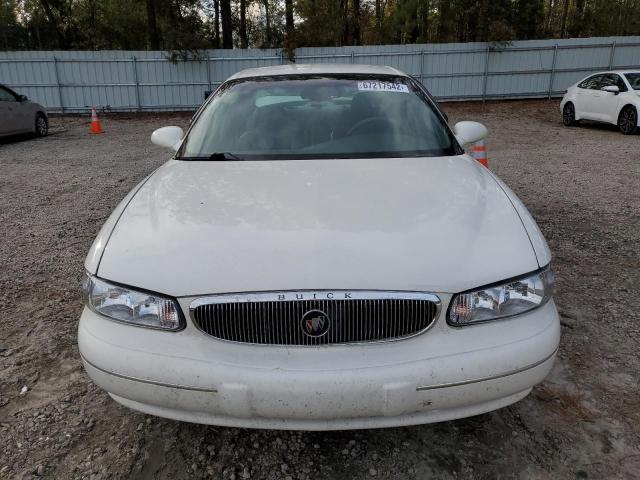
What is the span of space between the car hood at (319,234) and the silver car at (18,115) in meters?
10.5

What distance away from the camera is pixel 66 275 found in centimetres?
402

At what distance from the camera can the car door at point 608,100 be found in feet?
A: 36.9

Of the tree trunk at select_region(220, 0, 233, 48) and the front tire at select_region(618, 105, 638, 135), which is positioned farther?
the tree trunk at select_region(220, 0, 233, 48)

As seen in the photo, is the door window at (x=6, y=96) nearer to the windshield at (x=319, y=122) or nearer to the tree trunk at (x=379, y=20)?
the windshield at (x=319, y=122)

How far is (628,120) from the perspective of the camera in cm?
1103

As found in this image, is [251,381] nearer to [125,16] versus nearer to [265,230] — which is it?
[265,230]

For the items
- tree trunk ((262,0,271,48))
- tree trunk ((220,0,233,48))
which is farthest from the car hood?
tree trunk ((220,0,233,48))

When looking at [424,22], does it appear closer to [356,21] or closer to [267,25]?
[356,21]

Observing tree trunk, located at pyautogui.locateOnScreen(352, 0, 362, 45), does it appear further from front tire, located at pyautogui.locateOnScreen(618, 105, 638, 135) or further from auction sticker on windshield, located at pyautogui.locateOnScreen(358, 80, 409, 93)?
auction sticker on windshield, located at pyautogui.locateOnScreen(358, 80, 409, 93)

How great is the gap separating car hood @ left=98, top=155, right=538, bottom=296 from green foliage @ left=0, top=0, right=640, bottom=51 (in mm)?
17322

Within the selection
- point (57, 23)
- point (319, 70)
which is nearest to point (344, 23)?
point (57, 23)

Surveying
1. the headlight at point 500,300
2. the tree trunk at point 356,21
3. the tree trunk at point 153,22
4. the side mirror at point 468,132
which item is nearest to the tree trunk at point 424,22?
the tree trunk at point 356,21

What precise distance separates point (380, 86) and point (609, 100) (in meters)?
10.4

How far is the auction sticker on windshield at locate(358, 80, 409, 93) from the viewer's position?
3.36 m
